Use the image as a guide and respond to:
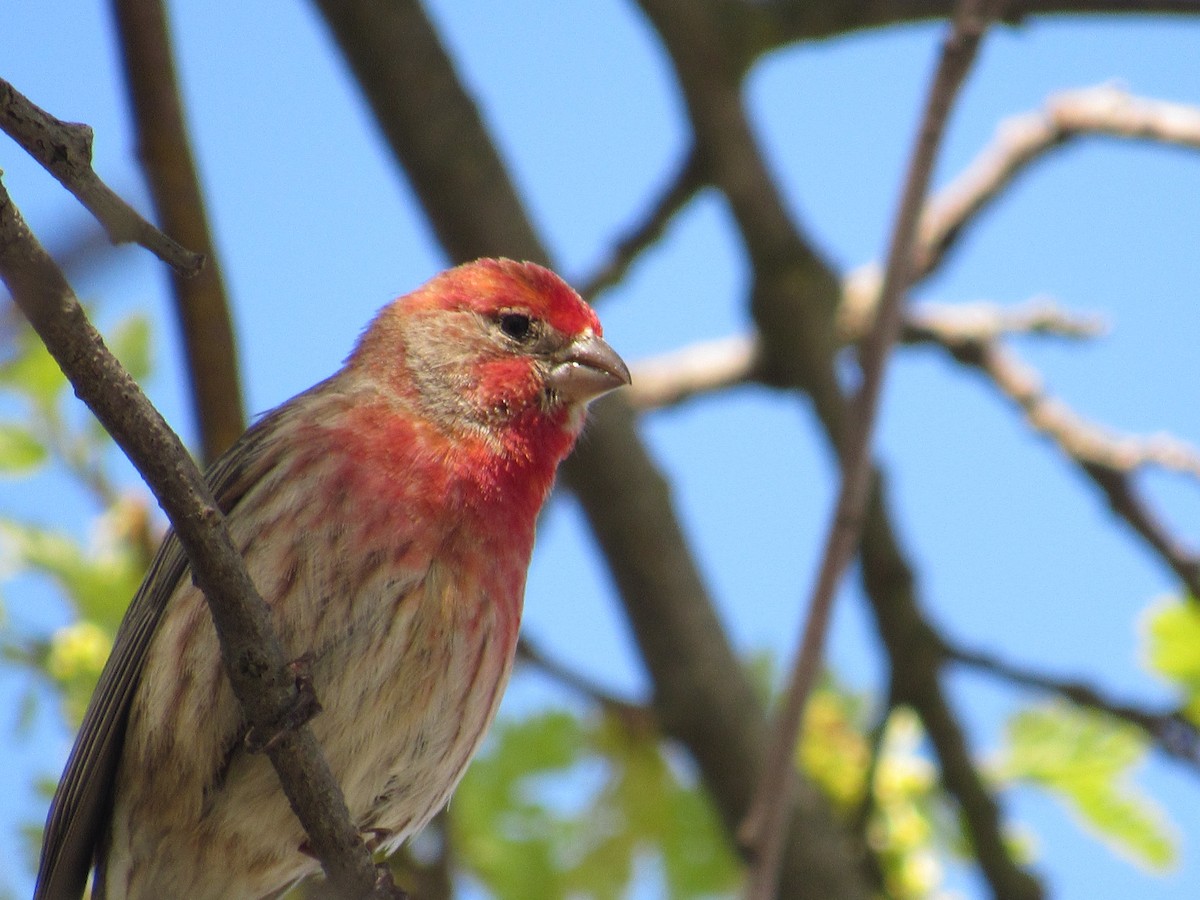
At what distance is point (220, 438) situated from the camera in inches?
218

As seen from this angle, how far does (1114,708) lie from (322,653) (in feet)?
11.1

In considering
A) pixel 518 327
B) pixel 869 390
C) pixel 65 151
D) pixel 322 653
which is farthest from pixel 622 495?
pixel 65 151

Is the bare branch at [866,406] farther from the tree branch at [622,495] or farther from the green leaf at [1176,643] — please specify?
the tree branch at [622,495]

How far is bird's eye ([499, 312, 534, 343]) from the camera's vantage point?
18.4 feet

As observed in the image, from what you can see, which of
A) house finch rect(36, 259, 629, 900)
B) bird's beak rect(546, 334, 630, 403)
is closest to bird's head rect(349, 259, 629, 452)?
bird's beak rect(546, 334, 630, 403)

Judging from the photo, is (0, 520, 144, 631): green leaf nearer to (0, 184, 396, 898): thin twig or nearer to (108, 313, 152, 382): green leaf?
(108, 313, 152, 382): green leaf

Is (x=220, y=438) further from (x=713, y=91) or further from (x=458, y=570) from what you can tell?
(x=713, y=91)

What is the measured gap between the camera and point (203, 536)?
125 inches

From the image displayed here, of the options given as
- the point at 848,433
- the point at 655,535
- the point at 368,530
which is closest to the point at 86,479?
the point at 368,530

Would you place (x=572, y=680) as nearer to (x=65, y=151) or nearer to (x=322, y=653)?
(x=322, y=653)

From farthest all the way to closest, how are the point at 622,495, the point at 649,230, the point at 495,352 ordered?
the point at 649,230 → the point at 622,495 → the point at 495,352

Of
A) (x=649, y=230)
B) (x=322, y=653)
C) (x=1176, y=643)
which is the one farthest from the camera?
(x=649, y=230)

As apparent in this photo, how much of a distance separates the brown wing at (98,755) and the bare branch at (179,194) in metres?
0.98

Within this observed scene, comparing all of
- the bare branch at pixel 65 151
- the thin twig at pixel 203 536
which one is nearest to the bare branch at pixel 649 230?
the thin twig at pixel 203 536
